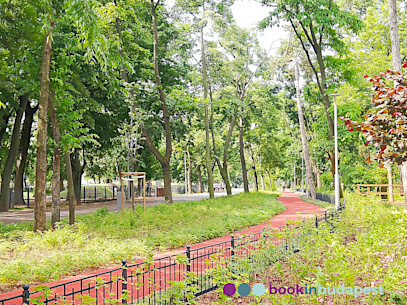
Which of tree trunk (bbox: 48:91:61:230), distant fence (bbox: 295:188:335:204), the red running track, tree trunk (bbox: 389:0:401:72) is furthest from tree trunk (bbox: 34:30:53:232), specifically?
distant fence (bbox: 295:188:335:204)

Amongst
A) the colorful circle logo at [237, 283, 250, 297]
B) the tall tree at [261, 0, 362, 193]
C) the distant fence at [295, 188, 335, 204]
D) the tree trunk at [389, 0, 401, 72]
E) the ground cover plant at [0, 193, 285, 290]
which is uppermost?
the tall tree at [261, 0, 362, 193]

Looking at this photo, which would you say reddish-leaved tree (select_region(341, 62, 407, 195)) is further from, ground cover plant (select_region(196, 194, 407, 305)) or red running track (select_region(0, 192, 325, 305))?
red running track (select_region(0, 192, 325, 305))

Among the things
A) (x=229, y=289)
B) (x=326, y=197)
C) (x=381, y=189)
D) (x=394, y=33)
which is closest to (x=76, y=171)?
(x=326, y=197)

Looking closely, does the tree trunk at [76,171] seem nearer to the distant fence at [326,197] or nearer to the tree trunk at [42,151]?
the tree trunk at [42,151]

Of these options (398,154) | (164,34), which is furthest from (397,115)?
(164,34)

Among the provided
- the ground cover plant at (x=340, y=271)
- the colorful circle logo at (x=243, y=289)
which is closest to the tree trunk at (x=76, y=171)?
the ground cover plant at (x=340, y=271)

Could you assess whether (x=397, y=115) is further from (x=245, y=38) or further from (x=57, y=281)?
(x=245, y=38)

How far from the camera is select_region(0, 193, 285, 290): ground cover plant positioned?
8172 millimetres

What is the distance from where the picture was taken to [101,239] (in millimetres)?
11055

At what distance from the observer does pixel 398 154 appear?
A: 810cm

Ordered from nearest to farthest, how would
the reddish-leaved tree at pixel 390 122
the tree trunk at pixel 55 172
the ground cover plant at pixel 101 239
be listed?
the reddish-leaved tree at pixel 390 122 < the ground cover plant at pixel 101 239 < the tree trunk at pixel 55 172

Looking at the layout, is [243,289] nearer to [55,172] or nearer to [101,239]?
[101,239]

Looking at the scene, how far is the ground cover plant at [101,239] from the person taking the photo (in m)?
8.17

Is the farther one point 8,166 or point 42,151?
point 8,166
